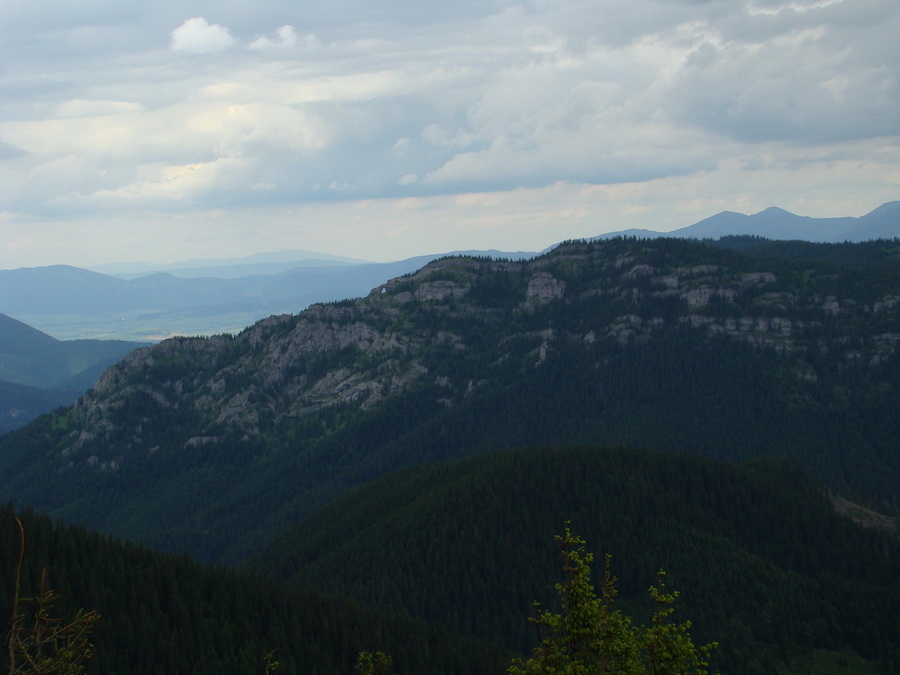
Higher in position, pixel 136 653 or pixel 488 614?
pixel 136 653

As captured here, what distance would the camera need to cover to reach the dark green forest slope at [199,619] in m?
129

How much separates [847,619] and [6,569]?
165054 mm

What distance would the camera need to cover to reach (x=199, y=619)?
465 ft

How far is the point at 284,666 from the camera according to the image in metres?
132

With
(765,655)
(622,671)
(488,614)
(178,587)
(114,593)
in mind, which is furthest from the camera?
(488,614)

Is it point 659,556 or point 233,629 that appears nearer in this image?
point 233,629

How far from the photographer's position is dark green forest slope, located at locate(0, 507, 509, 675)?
129 meters

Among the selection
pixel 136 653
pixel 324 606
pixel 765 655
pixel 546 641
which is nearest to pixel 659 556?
pixel 765 655

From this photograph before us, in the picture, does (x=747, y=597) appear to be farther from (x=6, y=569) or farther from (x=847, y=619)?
(x=6, y=569)

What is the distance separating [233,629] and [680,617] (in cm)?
9693

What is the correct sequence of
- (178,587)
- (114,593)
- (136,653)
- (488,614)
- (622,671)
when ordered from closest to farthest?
(622,671)
(136,653)
(114,593)
(178,587)
(488,614)

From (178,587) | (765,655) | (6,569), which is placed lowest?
(765,655)

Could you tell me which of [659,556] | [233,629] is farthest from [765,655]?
[233,629]

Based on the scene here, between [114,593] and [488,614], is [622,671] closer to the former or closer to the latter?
[114,593]
